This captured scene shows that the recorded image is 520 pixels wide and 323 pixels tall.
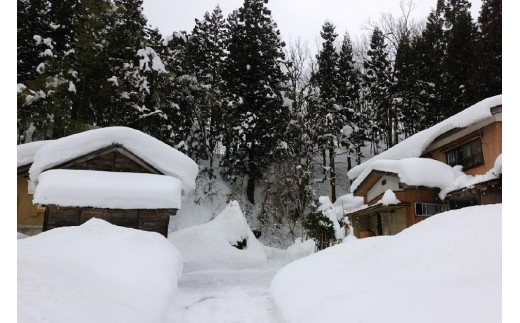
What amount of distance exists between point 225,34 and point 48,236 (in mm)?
23642

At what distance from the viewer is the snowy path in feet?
19.4


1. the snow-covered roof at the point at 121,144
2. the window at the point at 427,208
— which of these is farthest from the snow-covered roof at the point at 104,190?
the window at the point at 427,208

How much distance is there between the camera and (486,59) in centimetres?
918

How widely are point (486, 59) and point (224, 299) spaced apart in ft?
30.1

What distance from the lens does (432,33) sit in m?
14.8

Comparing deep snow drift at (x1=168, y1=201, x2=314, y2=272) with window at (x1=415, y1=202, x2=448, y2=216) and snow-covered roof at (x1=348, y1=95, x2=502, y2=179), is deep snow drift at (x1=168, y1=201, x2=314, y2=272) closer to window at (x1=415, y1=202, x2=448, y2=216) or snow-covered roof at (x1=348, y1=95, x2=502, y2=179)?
window at (x1=415, y1=202, x2=448, y2=216)

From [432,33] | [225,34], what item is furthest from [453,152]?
[225,34]

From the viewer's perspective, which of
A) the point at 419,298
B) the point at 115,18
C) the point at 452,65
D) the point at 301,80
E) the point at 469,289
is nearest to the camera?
the point at 469,289

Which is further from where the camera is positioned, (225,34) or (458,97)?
(225,34)

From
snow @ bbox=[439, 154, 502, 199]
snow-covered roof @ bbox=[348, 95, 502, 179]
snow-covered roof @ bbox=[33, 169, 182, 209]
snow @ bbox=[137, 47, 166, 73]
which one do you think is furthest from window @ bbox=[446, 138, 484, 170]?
snow @ bbox=[137, 47, 166, 73]

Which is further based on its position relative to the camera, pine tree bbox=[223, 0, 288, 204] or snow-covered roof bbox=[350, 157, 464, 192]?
pine tree bbox=[223, 0, 288, 204]

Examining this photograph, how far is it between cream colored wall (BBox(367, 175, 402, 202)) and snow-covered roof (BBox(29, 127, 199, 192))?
9.26 meters

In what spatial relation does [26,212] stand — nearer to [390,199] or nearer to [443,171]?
[390,199]

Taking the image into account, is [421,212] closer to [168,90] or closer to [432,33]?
[432,33]
